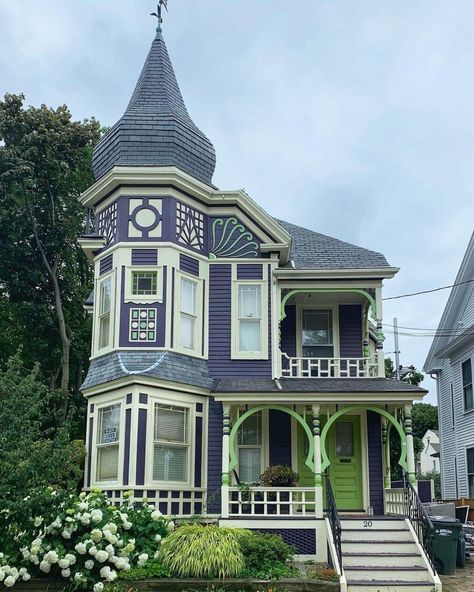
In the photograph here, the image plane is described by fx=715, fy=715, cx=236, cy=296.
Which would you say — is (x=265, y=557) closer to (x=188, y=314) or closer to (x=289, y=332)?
(x=188, y=314)

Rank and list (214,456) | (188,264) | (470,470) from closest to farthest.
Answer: (214,456) < (188,264) < (470,470)

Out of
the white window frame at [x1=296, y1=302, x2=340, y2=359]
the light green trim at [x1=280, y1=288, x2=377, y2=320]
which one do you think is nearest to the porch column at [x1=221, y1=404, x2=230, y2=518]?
the light green trim at [x1=280, y1=288, x2=377, y2=320]

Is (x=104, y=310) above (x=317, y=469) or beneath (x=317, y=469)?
above

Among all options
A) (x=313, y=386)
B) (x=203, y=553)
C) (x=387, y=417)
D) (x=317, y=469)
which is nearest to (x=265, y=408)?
(x=313, y=386)

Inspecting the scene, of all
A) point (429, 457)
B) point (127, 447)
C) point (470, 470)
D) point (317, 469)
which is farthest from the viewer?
point (429, 457)

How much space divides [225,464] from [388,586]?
3.90m

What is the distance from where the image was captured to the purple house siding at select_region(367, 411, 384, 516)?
50.9ft

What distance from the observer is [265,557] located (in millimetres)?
11320

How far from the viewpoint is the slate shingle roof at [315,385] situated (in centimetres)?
1402

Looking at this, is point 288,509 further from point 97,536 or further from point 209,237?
point 209,237

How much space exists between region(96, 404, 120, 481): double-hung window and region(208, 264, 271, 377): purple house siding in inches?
94.8

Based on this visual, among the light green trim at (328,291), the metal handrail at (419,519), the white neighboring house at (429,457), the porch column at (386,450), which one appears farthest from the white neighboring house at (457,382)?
the white neighboring house at (429,457)

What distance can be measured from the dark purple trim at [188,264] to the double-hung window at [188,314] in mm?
219

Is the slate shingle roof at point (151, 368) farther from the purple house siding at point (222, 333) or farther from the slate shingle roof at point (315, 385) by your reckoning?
the slate shingle roof at point (315, 385)
